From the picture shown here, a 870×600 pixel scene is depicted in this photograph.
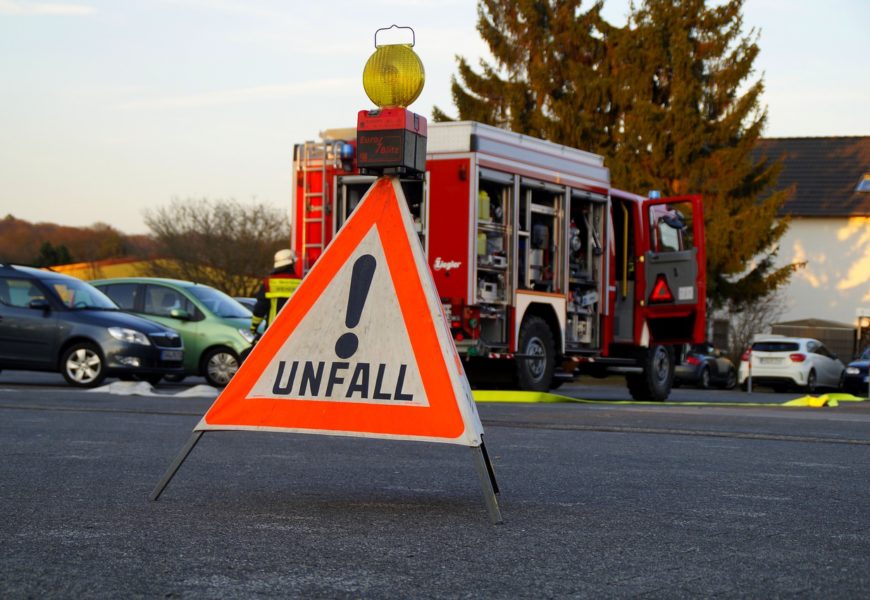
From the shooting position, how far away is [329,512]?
5.91 m

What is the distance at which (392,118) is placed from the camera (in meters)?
6.07

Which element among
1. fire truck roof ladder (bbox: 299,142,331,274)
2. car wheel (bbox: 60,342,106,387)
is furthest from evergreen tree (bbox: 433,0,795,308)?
car wheel (bbox: 60,342,106,387)

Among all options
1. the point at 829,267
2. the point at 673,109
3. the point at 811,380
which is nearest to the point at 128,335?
the point at 811,380

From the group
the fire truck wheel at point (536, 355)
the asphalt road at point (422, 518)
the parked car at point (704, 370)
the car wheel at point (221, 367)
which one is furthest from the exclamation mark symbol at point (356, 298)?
the parked car at point (704, 370)

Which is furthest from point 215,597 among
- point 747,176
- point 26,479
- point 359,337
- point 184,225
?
point 184,225

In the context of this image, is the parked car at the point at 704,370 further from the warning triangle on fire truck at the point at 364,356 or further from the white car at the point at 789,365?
the warning triangle on fire truck at the point at 364,356

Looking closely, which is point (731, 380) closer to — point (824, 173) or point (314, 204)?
point (314, 204)

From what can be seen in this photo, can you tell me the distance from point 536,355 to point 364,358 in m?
12.4

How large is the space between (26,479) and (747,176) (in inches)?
1511

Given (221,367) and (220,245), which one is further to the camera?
(220,245)

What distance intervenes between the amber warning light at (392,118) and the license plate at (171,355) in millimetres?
13253

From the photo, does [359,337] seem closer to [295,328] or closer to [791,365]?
[295,328]

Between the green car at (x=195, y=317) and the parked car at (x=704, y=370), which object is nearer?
the green car at (x=195, y=317)

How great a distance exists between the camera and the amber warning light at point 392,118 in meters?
6.07
